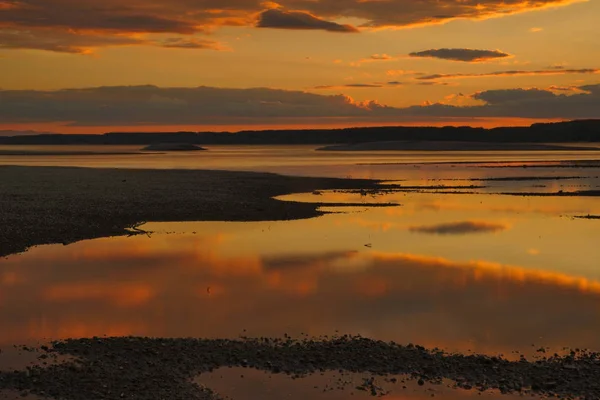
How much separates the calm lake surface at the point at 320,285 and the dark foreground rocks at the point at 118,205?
168cm

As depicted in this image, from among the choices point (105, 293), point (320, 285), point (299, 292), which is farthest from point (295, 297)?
point (105, 293)

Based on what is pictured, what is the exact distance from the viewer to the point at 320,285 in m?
17.4

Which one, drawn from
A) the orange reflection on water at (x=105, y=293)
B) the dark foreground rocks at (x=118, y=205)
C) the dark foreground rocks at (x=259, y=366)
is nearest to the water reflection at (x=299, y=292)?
the orange reflection on water at (x=105, y=293)

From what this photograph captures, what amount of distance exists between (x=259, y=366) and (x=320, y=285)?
6.43m

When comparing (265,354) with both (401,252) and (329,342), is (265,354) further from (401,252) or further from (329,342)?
(401,252)

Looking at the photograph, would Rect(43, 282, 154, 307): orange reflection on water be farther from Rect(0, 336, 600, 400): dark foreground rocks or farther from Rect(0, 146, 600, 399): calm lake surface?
Rect(0, 336, 600, 400): dark foreground rocks

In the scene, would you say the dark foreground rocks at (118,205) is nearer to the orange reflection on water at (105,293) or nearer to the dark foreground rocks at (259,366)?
the orange reflection on water at (105,293)

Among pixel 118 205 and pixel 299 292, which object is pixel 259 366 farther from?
pixel 118 205

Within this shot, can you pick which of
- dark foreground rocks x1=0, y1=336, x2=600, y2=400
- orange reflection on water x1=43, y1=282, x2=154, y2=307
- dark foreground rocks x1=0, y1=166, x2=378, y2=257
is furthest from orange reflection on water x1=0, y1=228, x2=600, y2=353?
dark foreground rocks x1=0, y1=166, x2=378, y2=257

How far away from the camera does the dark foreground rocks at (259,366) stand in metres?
9.97

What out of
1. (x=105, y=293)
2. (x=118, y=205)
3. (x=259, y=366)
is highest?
(x=259, y=366)

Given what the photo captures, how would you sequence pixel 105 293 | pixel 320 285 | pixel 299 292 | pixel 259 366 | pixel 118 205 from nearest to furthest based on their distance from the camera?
pixel 259 366 < pixel 105 293 < pixel 299 292 < pixel 320 285 < pixel 118 205

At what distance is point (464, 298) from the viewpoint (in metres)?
15.9

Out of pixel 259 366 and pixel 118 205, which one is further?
pixel 118 205
